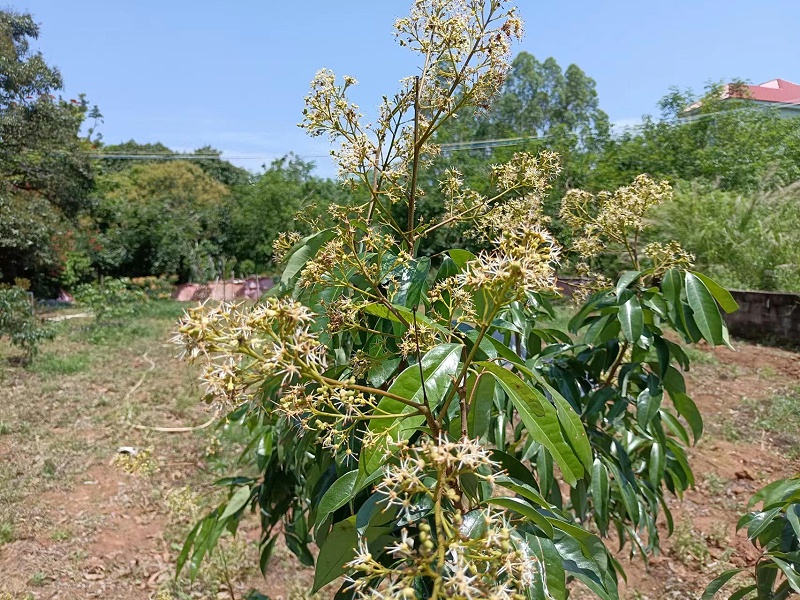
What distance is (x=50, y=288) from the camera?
60.4 feet

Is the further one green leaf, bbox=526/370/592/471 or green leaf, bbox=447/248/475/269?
green leaf, bbox=447/248/475/269

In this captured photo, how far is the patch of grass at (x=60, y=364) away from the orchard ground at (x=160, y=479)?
0.04 m

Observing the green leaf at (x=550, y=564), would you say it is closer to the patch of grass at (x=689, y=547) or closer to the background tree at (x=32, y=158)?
the patch of grass at (x=689, y=547)

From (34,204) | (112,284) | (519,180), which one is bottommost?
(112,284)

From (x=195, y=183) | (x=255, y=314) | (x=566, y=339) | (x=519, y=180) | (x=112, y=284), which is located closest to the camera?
(x=255, y=314)

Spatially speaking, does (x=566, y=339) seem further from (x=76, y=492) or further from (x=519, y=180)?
(x=76, y=492)

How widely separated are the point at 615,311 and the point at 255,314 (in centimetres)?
103

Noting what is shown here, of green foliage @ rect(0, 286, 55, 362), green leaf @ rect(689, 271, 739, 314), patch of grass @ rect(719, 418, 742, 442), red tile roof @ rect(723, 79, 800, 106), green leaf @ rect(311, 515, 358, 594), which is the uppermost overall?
red tile roof @ rect(723, 79, 800, 106)

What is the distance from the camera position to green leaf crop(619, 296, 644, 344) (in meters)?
1.29

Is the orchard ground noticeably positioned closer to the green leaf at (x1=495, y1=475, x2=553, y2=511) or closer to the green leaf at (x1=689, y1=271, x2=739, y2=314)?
the green leaf at (x1=495, y1=475, x2=553, y2=511)

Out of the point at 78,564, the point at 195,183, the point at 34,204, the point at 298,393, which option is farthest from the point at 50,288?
the point at 298,393

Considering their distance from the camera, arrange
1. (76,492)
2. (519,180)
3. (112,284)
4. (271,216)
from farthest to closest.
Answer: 1. (271,216)
2. (112,284)
3. (76,492)
4. (519,180)

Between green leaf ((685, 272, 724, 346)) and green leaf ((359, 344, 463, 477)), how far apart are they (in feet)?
2.39

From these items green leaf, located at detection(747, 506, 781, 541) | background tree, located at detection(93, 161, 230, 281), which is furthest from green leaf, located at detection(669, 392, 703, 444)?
background tree, located at detection(93, 161, 230, 281)
